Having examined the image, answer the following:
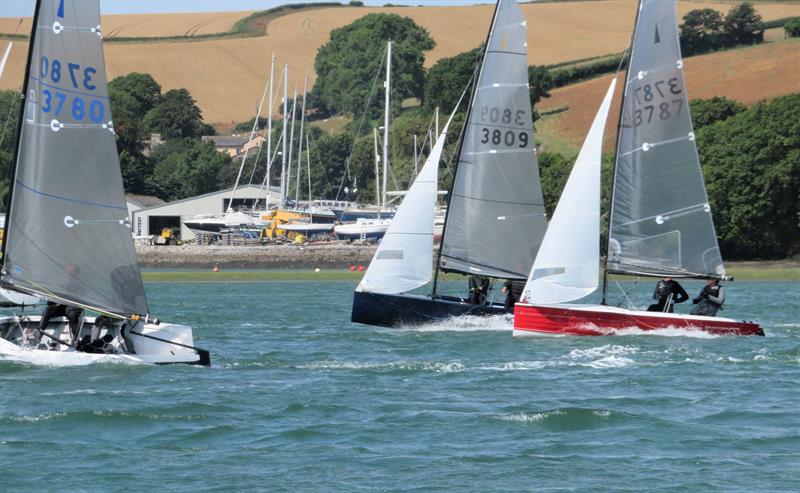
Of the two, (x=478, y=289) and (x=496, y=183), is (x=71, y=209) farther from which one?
(x=496, y=183)

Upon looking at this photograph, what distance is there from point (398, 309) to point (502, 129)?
17.6 ft

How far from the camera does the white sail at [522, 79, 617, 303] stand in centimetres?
3469

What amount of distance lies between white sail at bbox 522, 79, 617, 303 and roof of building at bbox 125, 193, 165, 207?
72.0m

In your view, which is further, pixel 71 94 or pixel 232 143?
pixel 232 143

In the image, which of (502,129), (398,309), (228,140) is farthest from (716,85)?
(398,309)

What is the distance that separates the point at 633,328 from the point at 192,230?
2740 inches

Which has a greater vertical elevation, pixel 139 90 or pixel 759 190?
pixel 139 90

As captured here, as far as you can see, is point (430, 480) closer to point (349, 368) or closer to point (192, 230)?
point (349, 368)

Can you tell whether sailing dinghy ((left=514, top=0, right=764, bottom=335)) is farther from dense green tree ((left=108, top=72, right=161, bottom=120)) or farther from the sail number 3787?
dense green tree ((left=108, top=72, right=161, bottom=120))

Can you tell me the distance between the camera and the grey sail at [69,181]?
27016 mm

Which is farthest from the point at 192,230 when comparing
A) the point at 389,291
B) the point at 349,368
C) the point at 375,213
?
the point at 349,368

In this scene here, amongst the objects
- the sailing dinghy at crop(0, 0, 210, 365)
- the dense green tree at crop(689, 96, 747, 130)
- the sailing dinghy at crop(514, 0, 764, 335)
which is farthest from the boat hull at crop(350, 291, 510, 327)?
the dense green tree at crop(689, 96, 747, 130)

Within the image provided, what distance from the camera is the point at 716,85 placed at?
374ft

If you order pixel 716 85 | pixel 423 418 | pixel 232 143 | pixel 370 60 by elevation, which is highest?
pixel 370 60
